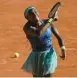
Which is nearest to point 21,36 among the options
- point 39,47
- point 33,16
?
point 39,47

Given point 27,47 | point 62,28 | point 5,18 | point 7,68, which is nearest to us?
point 7,68

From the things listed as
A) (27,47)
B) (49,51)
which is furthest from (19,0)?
(49,51)

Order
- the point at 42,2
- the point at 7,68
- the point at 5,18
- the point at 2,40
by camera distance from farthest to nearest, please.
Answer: the point at 42,2, the point at 5,18, the point at 2,40, the point at 7,68

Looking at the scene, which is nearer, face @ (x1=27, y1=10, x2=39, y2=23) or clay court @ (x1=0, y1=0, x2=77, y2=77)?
face @ (x1=27, y1=10, x2=39, y2=23)

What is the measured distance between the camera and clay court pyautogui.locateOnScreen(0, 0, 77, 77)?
25.6ft

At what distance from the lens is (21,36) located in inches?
399

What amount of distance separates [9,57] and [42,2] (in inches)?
253

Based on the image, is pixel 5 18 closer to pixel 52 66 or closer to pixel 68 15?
pixel 68 15

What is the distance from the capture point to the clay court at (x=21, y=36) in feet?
25.6

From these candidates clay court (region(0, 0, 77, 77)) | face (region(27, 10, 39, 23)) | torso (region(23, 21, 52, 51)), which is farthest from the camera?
clay court (region(0, 0, 77, 77))

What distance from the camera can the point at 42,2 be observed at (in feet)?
47.7

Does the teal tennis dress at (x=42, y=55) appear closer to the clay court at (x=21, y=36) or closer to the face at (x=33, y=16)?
the face at (x=33, y=16)

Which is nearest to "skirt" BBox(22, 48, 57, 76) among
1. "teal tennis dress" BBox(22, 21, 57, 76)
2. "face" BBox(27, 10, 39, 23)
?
"teal tennis dress" BBox(22, 21, 57, 76)

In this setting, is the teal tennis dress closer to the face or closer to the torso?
the torso
